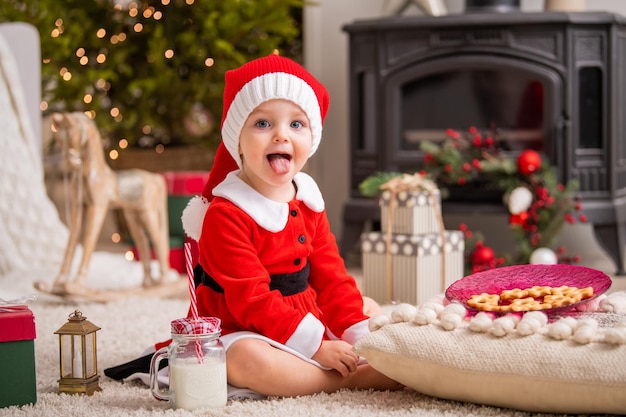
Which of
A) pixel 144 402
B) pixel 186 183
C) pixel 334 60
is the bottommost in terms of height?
pixel 144 402

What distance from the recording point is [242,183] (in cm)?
185

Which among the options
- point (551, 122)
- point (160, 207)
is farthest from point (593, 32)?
point (160, 207)

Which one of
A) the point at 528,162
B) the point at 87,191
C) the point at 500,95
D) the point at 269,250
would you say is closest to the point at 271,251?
the point at 269,250

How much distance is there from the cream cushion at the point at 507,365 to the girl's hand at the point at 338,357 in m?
0.09

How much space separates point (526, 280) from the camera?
1.86 metres

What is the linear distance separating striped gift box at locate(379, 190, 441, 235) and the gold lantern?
1201 mm

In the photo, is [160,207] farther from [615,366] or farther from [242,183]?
[615,366]

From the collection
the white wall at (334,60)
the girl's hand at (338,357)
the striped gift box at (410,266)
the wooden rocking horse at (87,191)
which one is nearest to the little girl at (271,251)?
the girl's hand at (338,357)

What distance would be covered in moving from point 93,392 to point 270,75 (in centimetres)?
70

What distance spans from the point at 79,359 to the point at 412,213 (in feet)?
4.07

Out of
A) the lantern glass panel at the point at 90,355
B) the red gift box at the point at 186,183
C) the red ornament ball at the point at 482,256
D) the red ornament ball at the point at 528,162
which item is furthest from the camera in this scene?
the red gift box at the point at 186,183

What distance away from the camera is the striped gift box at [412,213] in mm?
2785

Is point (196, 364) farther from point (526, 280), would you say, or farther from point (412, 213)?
point (412, 213)

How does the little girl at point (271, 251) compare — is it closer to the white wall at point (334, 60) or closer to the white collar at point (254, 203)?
the white collar at point (254, 203)
